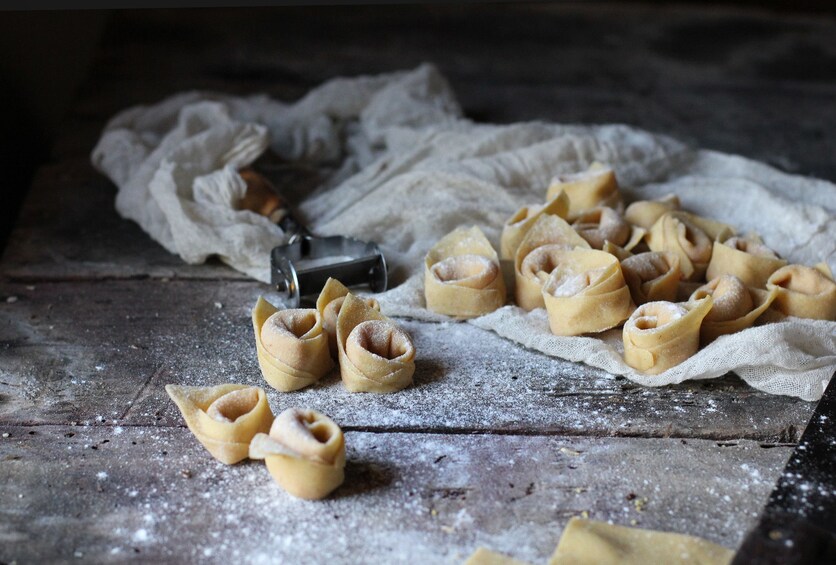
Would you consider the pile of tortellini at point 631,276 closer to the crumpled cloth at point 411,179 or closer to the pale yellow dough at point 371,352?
the crumpled cloth at point 411,179

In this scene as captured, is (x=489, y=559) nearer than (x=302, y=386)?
Yes

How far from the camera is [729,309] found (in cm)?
156

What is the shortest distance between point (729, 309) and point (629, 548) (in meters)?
0.55

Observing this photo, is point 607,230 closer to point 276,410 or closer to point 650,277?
point 650,277

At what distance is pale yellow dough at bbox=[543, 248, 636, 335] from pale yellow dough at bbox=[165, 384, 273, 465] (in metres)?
0.52

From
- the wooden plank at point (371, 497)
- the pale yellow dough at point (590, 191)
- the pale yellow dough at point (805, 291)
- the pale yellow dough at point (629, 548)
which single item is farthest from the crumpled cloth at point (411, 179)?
the pale yellow dough at point (629, 548)

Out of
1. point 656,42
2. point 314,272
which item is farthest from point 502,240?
point 656,42

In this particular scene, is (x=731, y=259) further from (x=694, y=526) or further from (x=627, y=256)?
(x=694, y=526)

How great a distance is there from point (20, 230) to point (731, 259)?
151 centimetres

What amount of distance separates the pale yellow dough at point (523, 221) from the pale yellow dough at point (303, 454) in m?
0.68

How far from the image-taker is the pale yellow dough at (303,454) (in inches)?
48.3

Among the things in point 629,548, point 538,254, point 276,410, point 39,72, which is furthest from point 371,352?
point 39,72

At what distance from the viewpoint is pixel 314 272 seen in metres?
1.72

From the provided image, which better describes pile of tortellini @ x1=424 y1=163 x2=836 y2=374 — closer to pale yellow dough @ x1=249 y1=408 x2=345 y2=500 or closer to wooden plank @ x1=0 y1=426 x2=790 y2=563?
wooden plank @ x1=0 y1=426 x2=790 y2=563
